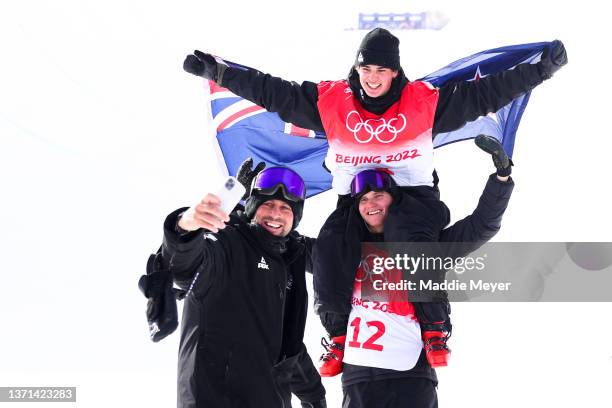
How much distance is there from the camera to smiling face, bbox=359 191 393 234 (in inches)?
183

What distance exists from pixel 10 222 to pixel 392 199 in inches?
158

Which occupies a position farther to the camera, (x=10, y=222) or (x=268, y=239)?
(x=10, y=222)

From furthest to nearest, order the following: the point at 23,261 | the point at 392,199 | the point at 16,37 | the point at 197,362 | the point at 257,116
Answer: the point at 16,37
the point at 23,261
the point at 257,116
the point at 392,199
the point at 197,362

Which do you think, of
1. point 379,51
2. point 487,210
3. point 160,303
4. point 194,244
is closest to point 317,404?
point 487,210

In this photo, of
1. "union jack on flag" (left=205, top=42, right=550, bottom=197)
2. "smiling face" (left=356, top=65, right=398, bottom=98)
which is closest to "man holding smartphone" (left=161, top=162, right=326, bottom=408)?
"smiling face" (left=356, top=65, right=398, bottom=98)

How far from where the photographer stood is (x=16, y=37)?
28.7 feet

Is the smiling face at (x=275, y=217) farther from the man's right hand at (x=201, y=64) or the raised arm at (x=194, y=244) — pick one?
the man's right hand at (x=201, y=64)

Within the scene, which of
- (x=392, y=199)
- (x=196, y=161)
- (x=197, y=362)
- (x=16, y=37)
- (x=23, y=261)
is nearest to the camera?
(x=197, y=362)

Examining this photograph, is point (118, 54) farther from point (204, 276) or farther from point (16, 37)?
point (204, 276)

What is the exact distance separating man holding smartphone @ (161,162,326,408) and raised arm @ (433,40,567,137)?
97 cm

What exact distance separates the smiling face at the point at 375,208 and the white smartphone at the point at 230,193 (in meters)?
1.70

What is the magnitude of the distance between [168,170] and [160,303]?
4.39 meters

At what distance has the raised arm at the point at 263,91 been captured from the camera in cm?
496

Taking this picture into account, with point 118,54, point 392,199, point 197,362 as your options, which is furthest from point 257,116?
point 118,54
